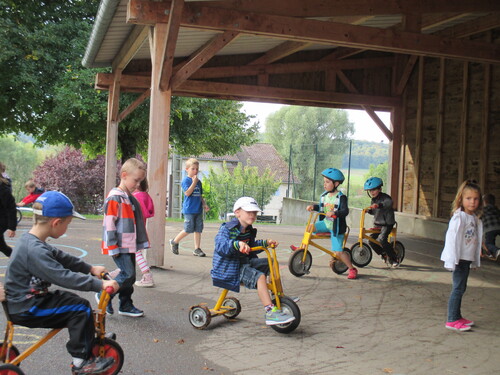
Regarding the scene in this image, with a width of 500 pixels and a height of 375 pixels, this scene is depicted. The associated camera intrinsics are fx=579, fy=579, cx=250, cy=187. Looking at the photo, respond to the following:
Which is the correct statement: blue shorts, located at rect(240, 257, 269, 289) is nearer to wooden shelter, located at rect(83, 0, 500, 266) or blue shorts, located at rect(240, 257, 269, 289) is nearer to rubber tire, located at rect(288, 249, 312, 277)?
rubber tire, located at rect(288, 249, 312, 277)

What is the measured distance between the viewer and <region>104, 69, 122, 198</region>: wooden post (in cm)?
1394

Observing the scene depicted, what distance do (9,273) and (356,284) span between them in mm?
5612

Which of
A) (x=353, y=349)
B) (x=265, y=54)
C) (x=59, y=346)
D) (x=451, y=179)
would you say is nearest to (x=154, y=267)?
(x=59, y=346)

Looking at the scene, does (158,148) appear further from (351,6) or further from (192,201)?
(351,6)

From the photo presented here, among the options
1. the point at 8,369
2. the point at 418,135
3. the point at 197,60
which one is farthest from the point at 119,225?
the point at 418,135

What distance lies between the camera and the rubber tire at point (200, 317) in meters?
5.66

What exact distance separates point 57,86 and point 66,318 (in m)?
16.2

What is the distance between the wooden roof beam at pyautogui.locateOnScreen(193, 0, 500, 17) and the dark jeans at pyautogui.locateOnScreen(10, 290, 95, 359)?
19.0 ft

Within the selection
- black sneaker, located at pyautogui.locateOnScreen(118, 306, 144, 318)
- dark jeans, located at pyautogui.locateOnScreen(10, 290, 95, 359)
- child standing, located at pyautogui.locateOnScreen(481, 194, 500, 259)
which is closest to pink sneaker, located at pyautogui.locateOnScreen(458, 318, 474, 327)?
black sneaker, located at pyautogui.locateOnScreen(118, 306, 144, 318)

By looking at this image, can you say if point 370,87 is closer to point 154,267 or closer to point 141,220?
point 154,267

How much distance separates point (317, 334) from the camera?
5660 millimetres

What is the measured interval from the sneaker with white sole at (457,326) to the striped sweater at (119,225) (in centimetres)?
331

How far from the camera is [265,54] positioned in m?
15.0

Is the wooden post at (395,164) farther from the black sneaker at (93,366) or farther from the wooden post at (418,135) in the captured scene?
the black sneaker at (93,366)
